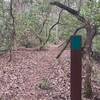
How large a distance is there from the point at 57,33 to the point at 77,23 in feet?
35.8

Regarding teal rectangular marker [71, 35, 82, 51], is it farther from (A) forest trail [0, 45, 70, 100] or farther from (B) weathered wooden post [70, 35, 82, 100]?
A: (A) forest trail [0, 45, 70, 100]

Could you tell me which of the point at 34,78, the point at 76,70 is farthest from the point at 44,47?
the point at 76,70

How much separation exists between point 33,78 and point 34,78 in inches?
1.4

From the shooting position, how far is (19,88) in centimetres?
758

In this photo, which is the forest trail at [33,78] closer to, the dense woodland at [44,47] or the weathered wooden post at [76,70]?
the dense woodland at [44,47]

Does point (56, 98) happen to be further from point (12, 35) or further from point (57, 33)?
point (57, 33)

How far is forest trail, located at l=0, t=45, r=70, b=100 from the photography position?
23.2ft

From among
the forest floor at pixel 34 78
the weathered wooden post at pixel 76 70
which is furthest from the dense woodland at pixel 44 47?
the weathered wooden post at pixel 76 70

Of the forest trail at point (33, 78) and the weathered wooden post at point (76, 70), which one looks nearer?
the weathered wooden post at point (76, 70)

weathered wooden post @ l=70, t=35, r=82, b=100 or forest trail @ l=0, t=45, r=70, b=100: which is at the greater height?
weathered wooden post @ l=70, t=35, r=82, b=100

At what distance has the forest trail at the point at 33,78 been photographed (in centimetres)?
706

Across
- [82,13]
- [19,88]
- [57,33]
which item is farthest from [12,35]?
[57,33]

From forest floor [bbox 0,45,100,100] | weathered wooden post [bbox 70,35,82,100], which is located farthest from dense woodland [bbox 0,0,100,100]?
weathered wooden post [bbox 70,35,82,100]

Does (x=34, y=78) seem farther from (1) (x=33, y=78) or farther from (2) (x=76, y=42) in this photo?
(2) (x=76, y=42)
